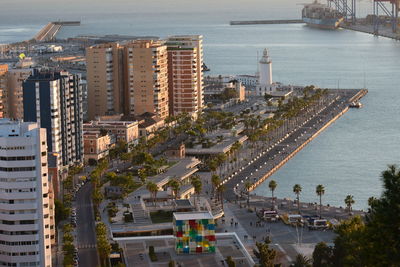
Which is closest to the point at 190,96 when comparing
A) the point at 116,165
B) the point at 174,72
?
the point at 174,72

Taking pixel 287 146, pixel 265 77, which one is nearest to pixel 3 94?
pixel 287 146

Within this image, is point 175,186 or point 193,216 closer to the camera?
A: point 193,216

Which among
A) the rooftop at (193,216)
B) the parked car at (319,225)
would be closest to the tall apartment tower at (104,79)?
the parked car at (319,225)

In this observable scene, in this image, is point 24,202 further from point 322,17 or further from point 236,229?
point 322,17

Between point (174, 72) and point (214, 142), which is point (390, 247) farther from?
point (174, 72)

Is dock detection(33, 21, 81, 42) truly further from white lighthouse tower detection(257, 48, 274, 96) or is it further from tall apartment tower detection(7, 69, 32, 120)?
tall apartment tower detection(7, 69, 32, 120)

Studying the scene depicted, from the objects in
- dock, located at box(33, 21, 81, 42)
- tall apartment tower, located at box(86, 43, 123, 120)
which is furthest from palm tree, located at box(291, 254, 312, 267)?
dock, located at box(33, 21, 81, 42)
